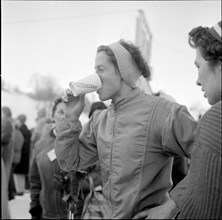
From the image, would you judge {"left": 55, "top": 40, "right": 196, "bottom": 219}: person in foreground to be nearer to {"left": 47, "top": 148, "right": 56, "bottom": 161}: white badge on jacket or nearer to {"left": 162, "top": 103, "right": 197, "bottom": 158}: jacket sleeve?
{"left": 162, "top": 103, "right": 197, "bottom": 158}: jacket sleeve

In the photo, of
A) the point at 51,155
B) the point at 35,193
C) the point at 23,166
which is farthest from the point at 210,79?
the point at 23,166

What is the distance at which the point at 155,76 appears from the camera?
4.77ft

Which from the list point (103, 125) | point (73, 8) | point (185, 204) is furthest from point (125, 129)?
point (73, 8)

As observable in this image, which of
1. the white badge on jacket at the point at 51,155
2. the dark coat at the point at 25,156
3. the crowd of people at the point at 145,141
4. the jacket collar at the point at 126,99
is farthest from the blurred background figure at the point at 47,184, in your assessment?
the dark coat at the point at 25,156

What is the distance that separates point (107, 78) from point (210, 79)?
0.39 m

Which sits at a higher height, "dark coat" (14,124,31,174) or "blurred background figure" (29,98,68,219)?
"blurred background figure" (29,98,68,219)

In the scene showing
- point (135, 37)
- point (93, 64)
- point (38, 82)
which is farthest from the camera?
point (38, 82)

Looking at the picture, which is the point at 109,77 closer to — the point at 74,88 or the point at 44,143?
the point at 74,88

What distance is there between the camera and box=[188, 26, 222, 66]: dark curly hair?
81cm

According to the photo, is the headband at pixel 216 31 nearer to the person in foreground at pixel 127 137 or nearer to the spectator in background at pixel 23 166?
the person in foreground at pixel 127 137

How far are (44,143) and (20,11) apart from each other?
92 cm

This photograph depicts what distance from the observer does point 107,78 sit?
1.11 metres

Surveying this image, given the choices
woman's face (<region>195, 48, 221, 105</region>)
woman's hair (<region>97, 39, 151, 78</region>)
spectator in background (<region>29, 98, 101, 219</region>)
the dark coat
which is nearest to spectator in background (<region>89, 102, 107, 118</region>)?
spectator in background (<region>29, 98, 101, 219</region>)

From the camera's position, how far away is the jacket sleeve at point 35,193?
77.4 inches
